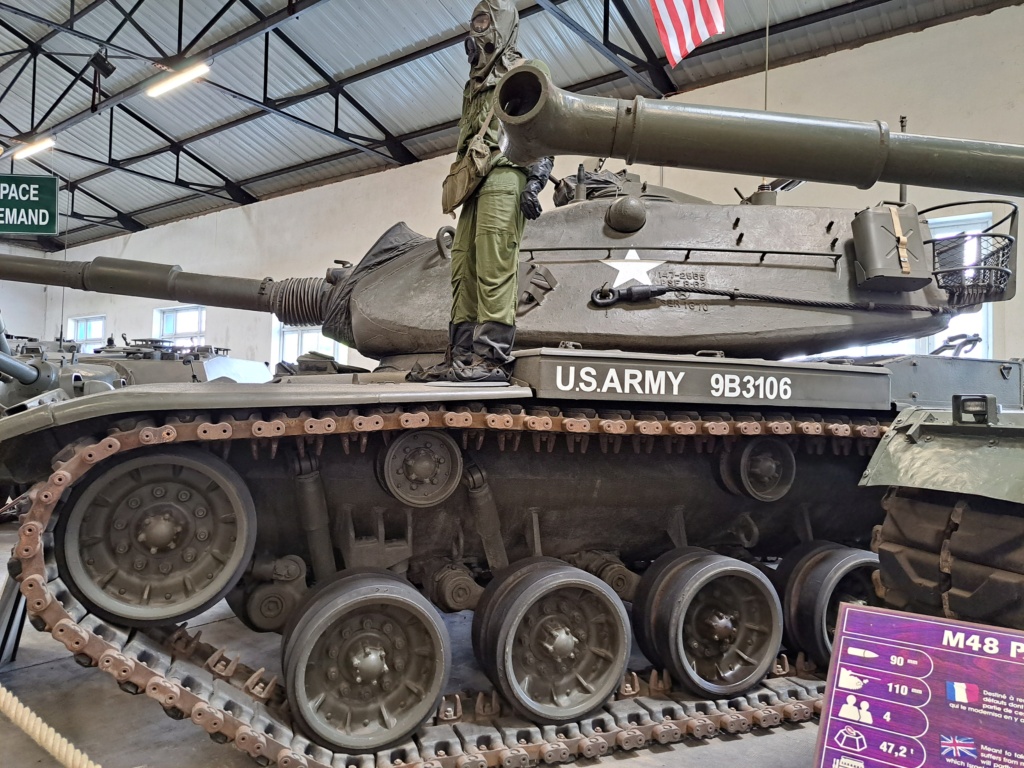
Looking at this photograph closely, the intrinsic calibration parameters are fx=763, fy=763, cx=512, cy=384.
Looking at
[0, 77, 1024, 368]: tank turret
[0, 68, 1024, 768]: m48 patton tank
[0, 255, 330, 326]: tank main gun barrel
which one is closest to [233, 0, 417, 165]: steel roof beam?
[0, 255, 330, 326]: tank main gun barrel

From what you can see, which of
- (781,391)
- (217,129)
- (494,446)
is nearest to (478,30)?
(494,446)

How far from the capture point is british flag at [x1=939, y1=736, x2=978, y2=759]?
2377mm

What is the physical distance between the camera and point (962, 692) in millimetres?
2443

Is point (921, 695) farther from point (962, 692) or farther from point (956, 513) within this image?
point (956, 513)

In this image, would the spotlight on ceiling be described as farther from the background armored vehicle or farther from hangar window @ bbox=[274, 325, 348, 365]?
hangar window @ bbox=[274, 325, 348, 365]

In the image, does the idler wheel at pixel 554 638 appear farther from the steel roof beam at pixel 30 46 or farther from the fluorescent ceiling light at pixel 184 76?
the steel roof beam at pixel 30 46

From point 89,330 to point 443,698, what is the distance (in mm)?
27068

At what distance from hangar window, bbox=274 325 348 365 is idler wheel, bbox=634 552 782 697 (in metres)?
14.7

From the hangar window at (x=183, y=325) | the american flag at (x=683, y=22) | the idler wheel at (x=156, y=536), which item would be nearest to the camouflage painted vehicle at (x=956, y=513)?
the idler wheel at (x=156, y=536)

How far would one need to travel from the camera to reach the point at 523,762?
363 centimetres

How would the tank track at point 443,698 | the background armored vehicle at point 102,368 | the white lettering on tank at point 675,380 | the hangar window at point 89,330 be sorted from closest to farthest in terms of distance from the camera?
the tank track at point 443,698 < the white lettering on tank at point 675,380 < the background armored vehicle at point 102,368 < the hangar window at point 89,330

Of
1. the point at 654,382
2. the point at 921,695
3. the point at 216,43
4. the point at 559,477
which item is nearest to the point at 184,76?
the point at 216,43

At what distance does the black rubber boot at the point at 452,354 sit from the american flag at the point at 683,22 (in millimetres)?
5236

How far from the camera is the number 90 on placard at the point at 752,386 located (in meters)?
4.13
